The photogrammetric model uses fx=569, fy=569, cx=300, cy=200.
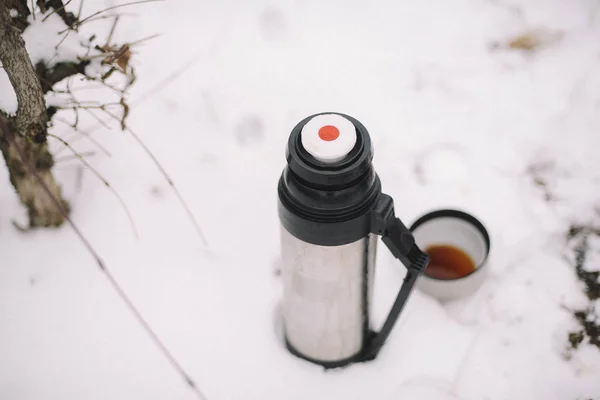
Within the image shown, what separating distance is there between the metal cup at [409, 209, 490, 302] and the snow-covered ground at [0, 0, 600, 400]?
0.21ft

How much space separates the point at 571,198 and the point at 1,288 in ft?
4.68

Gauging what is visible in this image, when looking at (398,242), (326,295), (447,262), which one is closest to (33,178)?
(326,295)

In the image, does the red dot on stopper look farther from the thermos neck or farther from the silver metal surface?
the silver metal surface

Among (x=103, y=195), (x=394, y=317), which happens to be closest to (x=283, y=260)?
(x=394, y=317)

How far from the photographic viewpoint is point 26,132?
1160mm

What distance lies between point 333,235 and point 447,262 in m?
0.55

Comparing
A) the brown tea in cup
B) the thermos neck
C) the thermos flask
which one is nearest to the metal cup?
the brown tea in cup

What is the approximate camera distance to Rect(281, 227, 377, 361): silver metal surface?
1004mm

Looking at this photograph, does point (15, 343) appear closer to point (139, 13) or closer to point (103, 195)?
point (103, 195)

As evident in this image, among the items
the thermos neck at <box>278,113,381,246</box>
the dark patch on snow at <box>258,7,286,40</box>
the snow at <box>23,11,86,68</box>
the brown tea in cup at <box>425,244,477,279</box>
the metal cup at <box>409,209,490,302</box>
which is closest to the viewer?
the thermos neck at <box>278,113,381,246</box>

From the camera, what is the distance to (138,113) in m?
1.63

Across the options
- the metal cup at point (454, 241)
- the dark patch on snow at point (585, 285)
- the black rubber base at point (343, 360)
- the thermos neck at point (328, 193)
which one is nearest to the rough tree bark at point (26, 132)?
the thermos neck at point (328, 193)

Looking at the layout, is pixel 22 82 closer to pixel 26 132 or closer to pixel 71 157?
pixel 26 132

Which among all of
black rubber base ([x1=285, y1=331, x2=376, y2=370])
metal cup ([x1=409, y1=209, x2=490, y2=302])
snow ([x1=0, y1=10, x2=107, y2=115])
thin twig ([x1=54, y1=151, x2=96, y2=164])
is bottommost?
black rubber base ([x1=285, y1=331, x2=376, y2=370])
